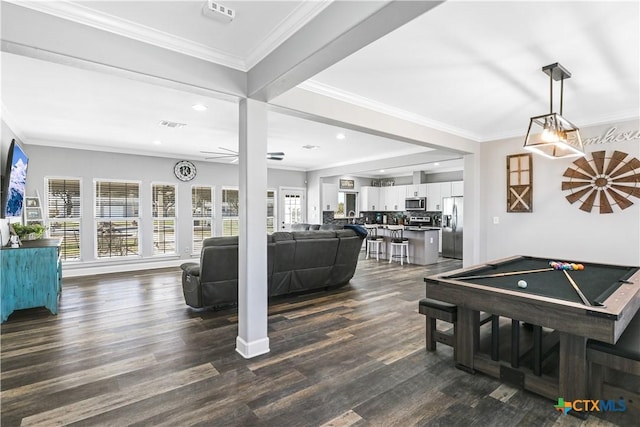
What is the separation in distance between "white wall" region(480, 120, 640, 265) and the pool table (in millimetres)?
1434

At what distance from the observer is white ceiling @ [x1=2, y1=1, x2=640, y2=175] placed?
219cm

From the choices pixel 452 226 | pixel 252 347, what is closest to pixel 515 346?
pixel 252 347

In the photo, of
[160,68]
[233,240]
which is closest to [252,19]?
[160,68]

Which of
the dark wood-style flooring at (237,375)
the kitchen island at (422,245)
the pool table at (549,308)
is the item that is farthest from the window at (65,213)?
the kitchen island at (422,245)

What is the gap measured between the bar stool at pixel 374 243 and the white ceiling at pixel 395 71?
3.87m

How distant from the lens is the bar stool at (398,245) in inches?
316

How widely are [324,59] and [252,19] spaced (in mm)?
586

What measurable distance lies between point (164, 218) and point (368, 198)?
20.8 ft

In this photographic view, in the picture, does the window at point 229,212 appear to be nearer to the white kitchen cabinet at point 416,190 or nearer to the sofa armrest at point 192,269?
the sofa armrest at point 192,269

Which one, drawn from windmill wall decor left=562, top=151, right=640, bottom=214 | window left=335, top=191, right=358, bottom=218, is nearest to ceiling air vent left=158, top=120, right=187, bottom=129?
windmill wall decor left=562, top=151, right=640, bottom=214

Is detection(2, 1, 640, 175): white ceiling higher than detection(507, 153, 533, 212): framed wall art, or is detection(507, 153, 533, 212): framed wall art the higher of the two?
detection(2, 1, 640, 175): white ceiling

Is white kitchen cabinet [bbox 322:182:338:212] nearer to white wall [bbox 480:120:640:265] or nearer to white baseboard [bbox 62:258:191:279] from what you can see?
white baseboard [bbox 62:258:191:279]

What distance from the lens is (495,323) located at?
266 cm

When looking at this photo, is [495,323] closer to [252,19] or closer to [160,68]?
[252,19]
